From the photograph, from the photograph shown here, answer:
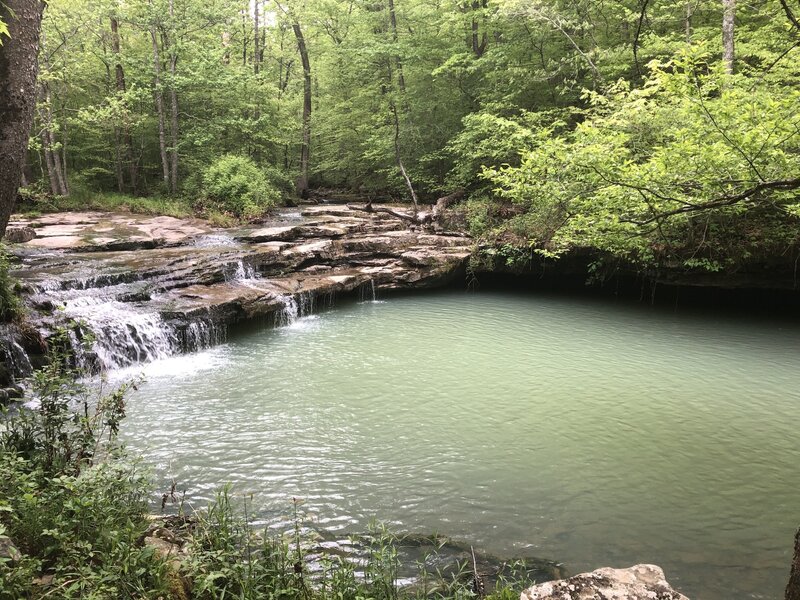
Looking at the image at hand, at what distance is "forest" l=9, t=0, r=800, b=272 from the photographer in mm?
11531

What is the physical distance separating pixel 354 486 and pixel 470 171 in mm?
14344

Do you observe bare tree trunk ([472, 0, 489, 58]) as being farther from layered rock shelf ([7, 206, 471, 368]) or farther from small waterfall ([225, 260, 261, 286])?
small waterfall ([225, 260, 261, 286])

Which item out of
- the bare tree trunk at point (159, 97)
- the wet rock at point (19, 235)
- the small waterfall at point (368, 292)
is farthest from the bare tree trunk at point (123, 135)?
the small waterfall at point (368, 292)

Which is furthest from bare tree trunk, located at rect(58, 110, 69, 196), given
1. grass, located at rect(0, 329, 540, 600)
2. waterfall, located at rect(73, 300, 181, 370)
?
grass, located at rect(0, 329, 540, 600)

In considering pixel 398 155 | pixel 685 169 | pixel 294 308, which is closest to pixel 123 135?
Result: pixel 398 155

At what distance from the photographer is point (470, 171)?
17312mm

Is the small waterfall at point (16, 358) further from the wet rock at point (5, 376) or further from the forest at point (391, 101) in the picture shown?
the forest at point (391, 101)

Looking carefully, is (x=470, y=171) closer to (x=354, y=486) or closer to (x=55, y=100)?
(x=354, y=486)

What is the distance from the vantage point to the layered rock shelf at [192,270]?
8.71 metres

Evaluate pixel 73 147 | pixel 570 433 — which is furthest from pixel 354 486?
pixel 73 147

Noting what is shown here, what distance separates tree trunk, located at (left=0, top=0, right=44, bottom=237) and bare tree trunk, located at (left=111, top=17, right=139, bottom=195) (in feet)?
53.6

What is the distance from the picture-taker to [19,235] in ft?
38.5

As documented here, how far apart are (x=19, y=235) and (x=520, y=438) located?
41.9 ft

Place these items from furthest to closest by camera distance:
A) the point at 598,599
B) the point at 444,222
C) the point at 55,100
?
the point at 55,100 < the point at 444,222 < the point at 598,599
